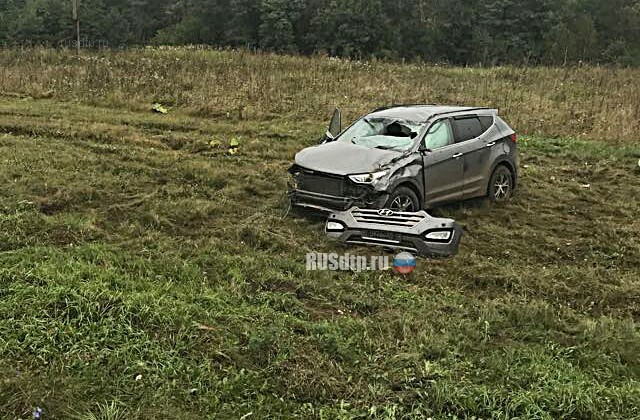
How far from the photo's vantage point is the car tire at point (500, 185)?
8617 mm

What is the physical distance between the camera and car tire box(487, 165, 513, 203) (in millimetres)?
8617

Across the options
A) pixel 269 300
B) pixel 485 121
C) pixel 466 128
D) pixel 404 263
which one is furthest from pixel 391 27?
pixel 269 300

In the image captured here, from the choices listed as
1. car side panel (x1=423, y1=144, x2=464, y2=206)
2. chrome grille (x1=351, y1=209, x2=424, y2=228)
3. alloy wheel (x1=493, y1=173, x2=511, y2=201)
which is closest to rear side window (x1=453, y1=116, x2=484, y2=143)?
car side panel (x1=423, y1=144, x2=464, y2=206)

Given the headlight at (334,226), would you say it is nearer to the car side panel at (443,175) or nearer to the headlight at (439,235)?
the headlight at (439,235)

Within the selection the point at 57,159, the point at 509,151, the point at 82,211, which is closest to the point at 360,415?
the point at 82,211

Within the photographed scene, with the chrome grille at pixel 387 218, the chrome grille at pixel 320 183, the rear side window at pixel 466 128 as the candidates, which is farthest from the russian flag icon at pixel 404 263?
the rear side window at pixel 466 128

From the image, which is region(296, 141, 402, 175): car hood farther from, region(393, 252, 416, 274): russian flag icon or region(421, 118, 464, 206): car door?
region(393, 252, 416, 274): russian flag icon

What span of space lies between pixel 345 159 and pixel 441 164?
1389 mm

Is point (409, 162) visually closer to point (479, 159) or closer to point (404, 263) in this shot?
point (479, 159)

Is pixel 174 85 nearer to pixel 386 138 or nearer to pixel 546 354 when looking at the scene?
pixel 386 138

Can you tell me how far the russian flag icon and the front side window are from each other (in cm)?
218

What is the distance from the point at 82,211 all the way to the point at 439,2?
161 feet

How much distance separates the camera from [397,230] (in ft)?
20.8

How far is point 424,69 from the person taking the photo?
2322 cm
